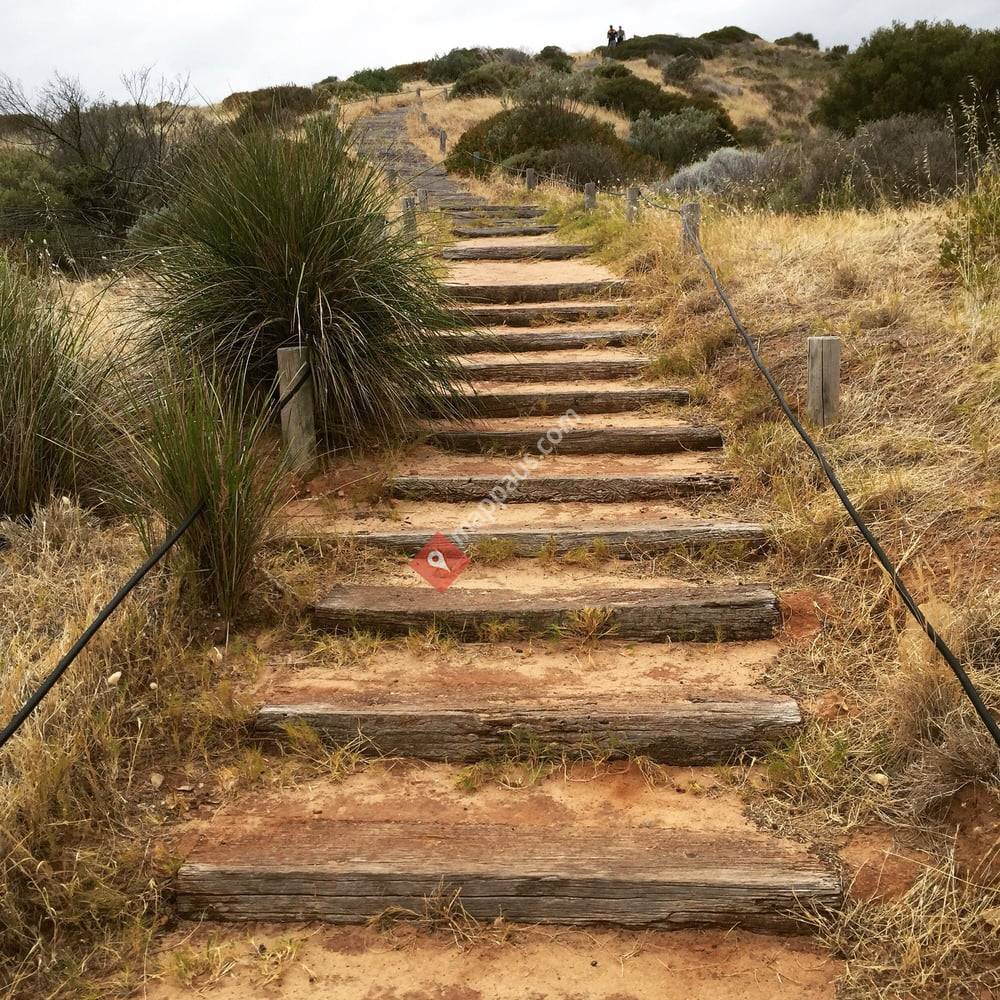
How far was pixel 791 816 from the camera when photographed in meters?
2.66

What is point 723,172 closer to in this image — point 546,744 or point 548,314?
point 548,314

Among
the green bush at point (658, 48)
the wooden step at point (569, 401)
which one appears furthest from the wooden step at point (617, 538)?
the green bush at point (658, 48)

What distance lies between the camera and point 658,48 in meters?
36.8

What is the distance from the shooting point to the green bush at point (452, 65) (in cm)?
3475

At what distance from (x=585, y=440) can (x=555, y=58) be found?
3483cm

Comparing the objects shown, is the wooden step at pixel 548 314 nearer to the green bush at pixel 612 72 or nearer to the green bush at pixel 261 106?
the green bush at pixel 261 106

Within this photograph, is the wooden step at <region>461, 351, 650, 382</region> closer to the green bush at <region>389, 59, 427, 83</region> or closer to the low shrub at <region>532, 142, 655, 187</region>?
the low shrub at <region>532, 142, 655, 187</region>

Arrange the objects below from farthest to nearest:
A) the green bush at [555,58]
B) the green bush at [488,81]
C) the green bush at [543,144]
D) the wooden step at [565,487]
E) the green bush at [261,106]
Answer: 1. the green bush at [555,58]
2. the green bush at [488,81]
3. the green bush at [543,144]
4. the green bush at [261,106]
5. the wooden step at [565,487]

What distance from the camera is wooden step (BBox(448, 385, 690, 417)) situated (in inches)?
216

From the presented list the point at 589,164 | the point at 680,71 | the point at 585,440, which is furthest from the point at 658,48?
the point at 585,440

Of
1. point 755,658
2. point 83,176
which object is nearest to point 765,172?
point 83,176

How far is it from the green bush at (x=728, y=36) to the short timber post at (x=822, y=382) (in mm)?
41375

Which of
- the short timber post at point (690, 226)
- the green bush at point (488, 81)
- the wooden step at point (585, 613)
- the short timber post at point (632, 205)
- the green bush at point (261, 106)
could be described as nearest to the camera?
the wooden step at point (585, 613)

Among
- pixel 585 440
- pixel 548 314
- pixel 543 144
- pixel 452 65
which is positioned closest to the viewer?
pixel 585 440
